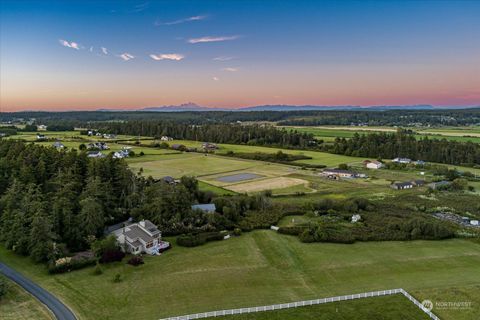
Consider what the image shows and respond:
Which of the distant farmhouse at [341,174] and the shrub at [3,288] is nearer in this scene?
the shrub at [3,288]

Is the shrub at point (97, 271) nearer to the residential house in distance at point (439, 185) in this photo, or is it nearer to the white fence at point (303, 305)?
the white fence at point (303, 305)

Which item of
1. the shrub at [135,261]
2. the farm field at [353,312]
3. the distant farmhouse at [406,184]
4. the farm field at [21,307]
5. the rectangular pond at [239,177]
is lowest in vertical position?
the distant farmhouse at [406,184]

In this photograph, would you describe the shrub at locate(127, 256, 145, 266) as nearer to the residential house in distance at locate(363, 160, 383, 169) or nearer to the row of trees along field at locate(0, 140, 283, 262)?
the row of trees along field at locate(0, 140, 283, 262)

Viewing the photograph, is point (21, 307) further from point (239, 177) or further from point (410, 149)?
point (410, 149)

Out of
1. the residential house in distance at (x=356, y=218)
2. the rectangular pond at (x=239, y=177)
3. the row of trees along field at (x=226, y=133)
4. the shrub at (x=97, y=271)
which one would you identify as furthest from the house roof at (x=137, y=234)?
the row of trees along field at (x=226, y=133)

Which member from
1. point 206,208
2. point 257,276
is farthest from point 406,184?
point 257,276

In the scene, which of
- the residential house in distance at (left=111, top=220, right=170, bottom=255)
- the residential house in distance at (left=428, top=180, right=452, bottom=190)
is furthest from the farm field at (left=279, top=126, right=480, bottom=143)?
the residential house in distance at (left=111, top=220, right=170, bottom=255)

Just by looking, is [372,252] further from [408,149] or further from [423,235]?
[408,149]
